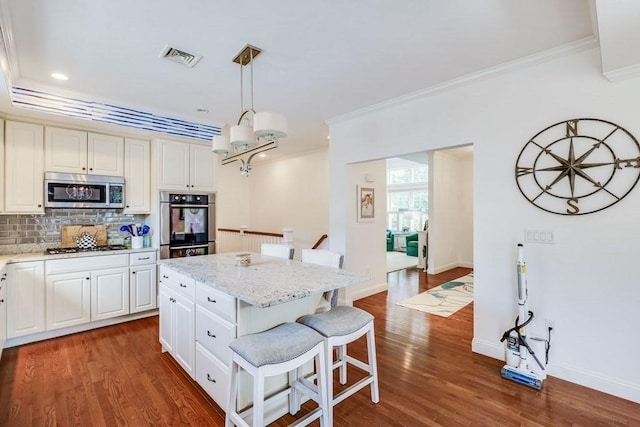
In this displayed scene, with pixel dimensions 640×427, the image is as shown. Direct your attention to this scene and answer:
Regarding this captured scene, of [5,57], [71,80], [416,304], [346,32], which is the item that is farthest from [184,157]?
[416,304]

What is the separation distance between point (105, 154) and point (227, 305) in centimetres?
326

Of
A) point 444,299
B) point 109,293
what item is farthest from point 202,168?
point 444,299

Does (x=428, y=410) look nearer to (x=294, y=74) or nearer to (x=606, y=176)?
(x=606, y=176)

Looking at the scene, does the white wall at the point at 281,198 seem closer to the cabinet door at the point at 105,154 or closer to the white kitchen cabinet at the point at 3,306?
the cabinet door at the point at 105,154

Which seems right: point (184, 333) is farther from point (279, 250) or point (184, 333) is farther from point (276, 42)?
point (276, 42)

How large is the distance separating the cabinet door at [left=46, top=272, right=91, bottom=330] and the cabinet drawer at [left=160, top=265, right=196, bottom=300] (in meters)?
1.35

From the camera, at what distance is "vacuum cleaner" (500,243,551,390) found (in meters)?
2.45

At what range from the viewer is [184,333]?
250 cm

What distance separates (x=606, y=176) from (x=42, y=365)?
5.01m

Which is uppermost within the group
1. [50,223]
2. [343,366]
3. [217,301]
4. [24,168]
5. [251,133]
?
[251,133]

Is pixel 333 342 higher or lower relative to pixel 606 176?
lower

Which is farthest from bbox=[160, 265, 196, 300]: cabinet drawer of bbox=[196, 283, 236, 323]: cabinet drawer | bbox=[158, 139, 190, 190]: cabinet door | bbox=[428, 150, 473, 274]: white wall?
bbox=[428, 150, 473, 274]: white wall

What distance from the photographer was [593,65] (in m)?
2.31

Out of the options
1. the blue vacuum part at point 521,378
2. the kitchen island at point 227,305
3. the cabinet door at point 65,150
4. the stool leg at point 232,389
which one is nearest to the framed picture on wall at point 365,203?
the kitchen island at point 227,305
